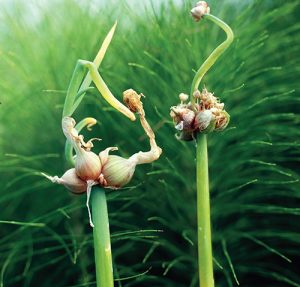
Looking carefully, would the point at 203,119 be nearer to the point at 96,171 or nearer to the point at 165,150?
the point at 96,171

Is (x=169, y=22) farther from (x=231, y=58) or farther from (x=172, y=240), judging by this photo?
(x=172, y=240)

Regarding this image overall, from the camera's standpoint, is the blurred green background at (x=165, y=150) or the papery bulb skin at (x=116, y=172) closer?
the papery bulb skin at (x=116, y=172)

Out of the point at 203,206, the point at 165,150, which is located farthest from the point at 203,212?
the point at 165,150

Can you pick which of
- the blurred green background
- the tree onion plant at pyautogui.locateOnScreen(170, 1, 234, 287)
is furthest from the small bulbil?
the blurred green background

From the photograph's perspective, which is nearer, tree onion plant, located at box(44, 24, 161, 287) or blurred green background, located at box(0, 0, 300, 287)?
tree onion plant, located at box(44, 24, 161, 287)

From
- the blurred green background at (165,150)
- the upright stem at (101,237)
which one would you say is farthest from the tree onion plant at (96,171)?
the blurred green background at (165,150)

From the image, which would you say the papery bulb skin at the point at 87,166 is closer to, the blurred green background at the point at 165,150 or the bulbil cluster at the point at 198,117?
the bulbil cluster at the point at 198,117

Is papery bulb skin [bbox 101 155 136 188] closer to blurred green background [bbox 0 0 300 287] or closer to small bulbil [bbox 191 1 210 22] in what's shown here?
small bulbil [bbox 191 1 210 22]
